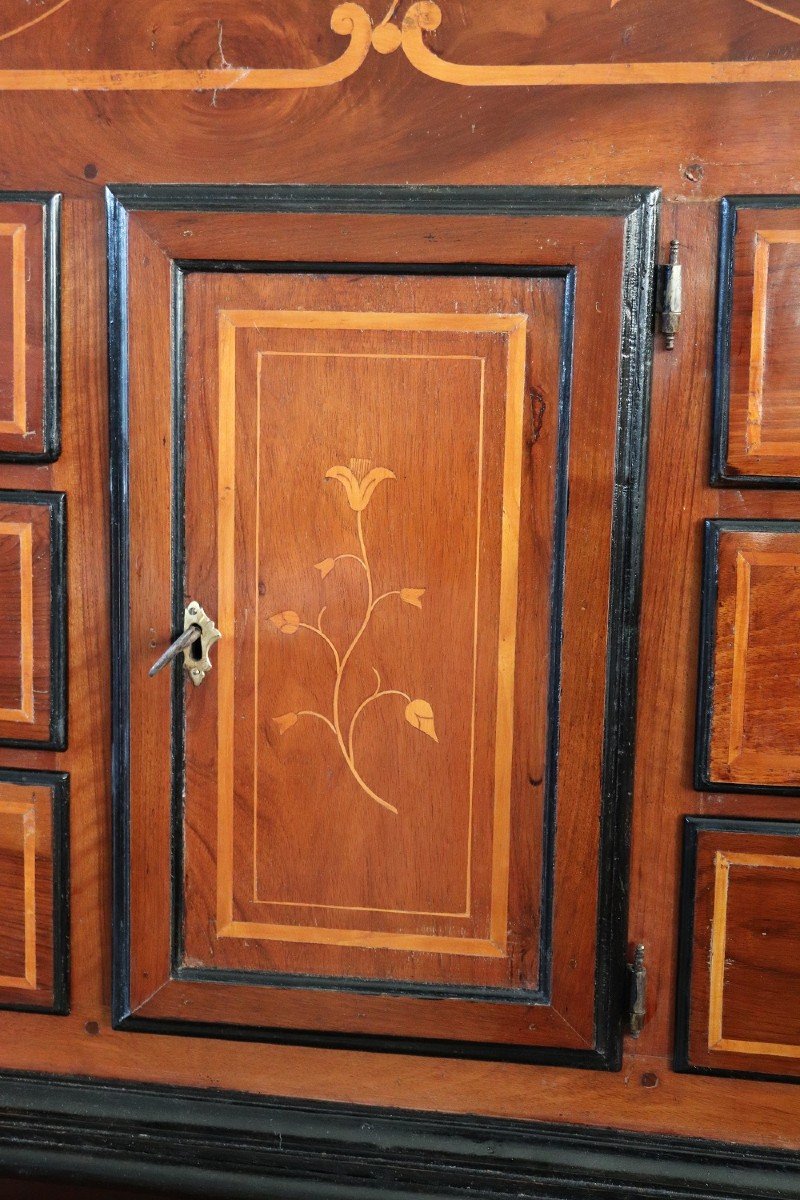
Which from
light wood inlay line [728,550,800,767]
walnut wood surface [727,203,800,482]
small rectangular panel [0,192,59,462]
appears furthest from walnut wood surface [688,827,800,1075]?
small rectangular panel [0,192,59,462]

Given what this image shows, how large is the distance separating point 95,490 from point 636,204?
2.46ft

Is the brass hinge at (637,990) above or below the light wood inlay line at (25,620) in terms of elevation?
below

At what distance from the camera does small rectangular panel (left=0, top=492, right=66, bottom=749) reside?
1.28 metres

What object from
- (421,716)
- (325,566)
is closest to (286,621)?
(325,566)

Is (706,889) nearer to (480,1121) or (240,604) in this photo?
(480,1121)

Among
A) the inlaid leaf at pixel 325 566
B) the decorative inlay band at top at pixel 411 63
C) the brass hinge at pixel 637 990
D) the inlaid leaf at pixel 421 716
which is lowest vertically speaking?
the brass hinge at pixel 637 990

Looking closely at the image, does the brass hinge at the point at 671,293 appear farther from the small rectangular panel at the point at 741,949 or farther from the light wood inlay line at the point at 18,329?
the light wood inlay line at the point at 18,329

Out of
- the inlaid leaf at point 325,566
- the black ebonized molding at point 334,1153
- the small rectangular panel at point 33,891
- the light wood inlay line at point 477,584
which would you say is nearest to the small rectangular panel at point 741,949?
the black ebonized molding at point 334,1153

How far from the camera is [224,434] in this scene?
1.25 m

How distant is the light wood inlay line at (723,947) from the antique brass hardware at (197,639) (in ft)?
2.23

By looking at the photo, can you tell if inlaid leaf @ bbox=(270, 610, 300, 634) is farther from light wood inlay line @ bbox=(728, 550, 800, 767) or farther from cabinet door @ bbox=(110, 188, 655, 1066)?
light wood inlay line @ bbox=(728, 550, 800, 767)

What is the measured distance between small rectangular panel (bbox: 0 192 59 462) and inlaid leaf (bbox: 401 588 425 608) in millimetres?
479

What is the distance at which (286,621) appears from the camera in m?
1.27

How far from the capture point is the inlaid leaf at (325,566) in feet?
4.13
